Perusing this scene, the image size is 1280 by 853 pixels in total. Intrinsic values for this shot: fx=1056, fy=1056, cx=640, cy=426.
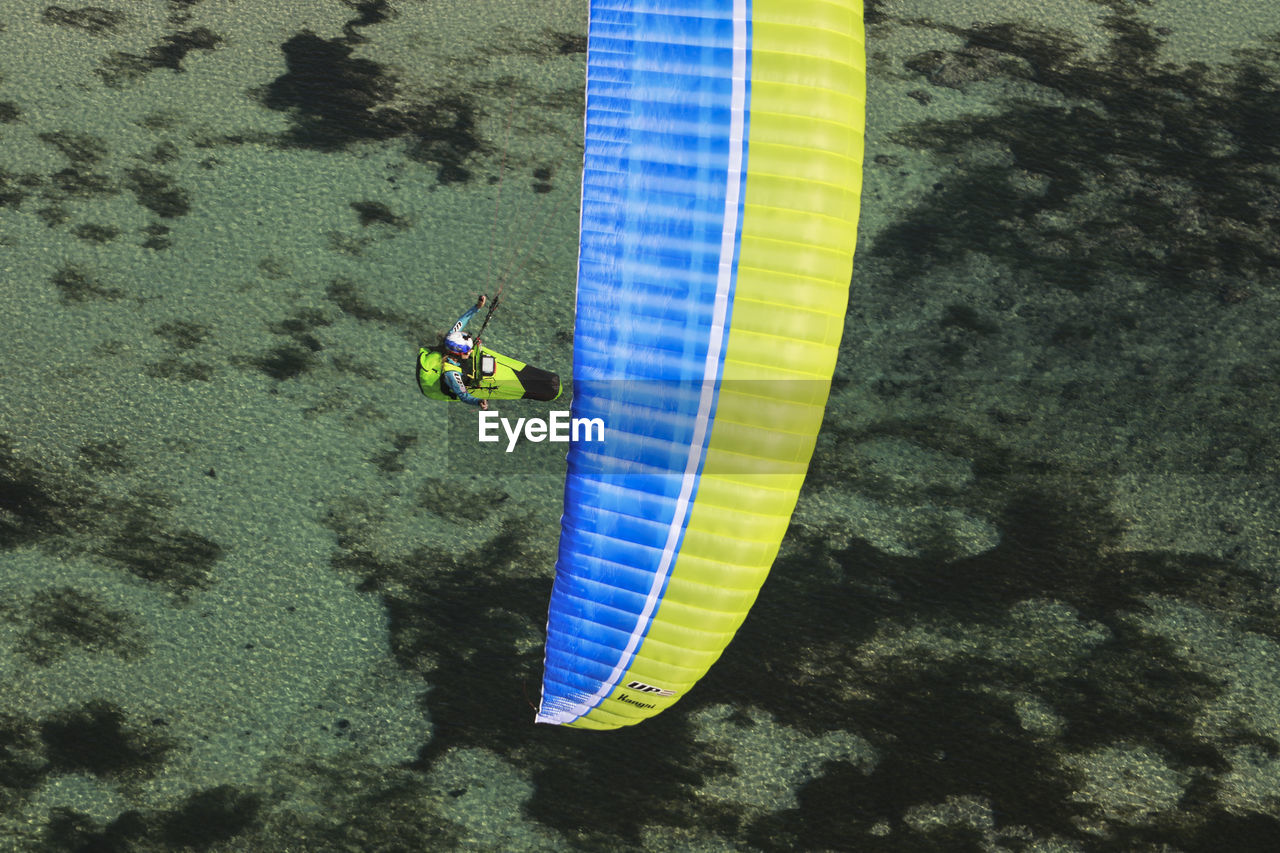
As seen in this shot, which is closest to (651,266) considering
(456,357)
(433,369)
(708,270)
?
(708,270)

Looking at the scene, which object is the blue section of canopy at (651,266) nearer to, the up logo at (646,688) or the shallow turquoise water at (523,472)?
the up logo at (646,688)

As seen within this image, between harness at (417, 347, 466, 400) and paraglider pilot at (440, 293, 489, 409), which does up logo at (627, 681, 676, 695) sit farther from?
harness at (417, 347, 466, 400)

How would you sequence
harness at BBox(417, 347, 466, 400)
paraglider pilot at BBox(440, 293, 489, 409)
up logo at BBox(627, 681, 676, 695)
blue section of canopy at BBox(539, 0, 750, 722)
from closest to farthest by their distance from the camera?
1. blue section of canopy at BBox(539, 0, 750, 722)
2. up logo at BBox(627, 681, 676, 695)
3. paraglider pilot at BBox(440, 293, 489, 409)
4. harness at BBox(417, 347, 466, 400)

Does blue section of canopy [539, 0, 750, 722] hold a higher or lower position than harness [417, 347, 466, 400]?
higher

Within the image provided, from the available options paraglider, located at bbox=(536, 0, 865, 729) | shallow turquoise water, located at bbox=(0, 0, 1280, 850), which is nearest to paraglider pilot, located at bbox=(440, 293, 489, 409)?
paraglider, located at bbox=(536, 0, 865, 729)

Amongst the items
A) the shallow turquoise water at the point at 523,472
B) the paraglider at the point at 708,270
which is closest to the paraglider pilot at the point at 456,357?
the paraglider at the point at 708,270

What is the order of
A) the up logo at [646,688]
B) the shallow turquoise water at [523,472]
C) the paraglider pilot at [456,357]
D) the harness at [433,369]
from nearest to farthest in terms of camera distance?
the up logo at [646,688] < the paraglider pilot at [456,357] < the harness at [433,369] < the shallow turquoise water at [523,472]

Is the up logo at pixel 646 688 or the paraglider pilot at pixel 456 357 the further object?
the paraglider pilot at pixel 456 357

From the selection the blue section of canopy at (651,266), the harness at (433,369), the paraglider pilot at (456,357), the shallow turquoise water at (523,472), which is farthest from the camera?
the shallow turquoise water at (523,472)
